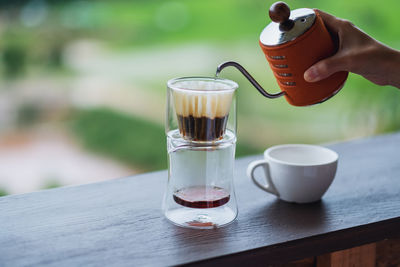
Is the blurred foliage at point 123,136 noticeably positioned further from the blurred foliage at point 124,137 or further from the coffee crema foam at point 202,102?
the coffee crema foam at point 202,102

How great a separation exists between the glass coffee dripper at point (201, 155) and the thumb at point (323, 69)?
12 centimetres

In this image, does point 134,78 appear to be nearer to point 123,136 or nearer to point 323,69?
point 123,136

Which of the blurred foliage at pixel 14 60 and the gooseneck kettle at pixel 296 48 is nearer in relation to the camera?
the gooseneck kettle at pixel 296 48

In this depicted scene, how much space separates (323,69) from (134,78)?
3.01 metres

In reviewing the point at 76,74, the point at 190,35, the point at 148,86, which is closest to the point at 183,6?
the point at 190,35

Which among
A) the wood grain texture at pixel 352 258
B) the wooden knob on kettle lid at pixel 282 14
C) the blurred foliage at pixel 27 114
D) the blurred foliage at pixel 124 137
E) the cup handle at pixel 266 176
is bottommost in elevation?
the blurred foliage at pixel 124 137

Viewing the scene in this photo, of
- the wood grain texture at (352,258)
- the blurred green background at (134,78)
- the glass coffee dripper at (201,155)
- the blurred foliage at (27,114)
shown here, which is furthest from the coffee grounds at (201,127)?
the blurred foliage at (27,114)

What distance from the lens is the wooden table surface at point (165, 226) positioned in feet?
2.42

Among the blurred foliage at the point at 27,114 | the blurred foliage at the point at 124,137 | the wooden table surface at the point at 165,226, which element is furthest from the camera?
the blurred foliage at the point at 27,114

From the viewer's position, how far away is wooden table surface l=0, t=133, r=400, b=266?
2.42 ft

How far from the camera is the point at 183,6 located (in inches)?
149

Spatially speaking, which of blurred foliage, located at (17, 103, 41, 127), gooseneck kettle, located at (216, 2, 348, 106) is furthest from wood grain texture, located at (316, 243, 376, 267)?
blurred foliage, located at (17, 103, 41, 127)

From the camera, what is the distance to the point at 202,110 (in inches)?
31.4

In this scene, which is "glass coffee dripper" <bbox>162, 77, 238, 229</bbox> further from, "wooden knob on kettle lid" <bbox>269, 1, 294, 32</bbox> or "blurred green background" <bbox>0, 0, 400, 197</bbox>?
"blurred green background" <bbox>0, 0, 400, 197</bbox>
